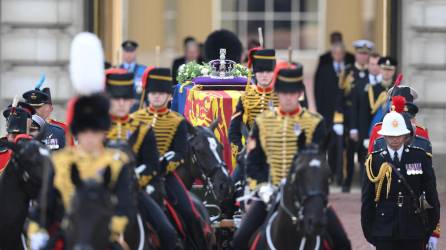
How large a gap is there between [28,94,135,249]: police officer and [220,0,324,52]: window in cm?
2590

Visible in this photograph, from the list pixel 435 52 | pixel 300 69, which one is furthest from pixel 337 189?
pixel 300 69

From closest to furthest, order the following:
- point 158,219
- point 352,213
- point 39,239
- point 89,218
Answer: point 89,218 → point 39,239 → point 158,219 → point 352,213

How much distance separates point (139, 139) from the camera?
12648 millimetres

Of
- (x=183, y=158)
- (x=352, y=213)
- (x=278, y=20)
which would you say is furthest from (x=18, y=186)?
(x=278, y=20)

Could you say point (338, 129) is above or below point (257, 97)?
below

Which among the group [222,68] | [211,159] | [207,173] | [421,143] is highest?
[222,68]

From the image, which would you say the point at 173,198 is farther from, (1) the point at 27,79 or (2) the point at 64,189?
(1) the point at 27,79

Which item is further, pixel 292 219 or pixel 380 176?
pixel 380 176

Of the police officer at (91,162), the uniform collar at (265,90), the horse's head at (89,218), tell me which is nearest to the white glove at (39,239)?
the police officer at (91,162)

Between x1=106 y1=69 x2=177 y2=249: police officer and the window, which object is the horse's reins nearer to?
x1=106 y1=69 x2=177 y2=249: police officer

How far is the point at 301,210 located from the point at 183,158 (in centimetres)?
231

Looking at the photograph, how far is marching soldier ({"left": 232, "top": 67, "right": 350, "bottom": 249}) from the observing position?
12.4 m

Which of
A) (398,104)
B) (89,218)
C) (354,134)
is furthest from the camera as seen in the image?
(354,134)

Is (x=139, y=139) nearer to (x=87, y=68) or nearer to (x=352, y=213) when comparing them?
(x=87, y=68)
